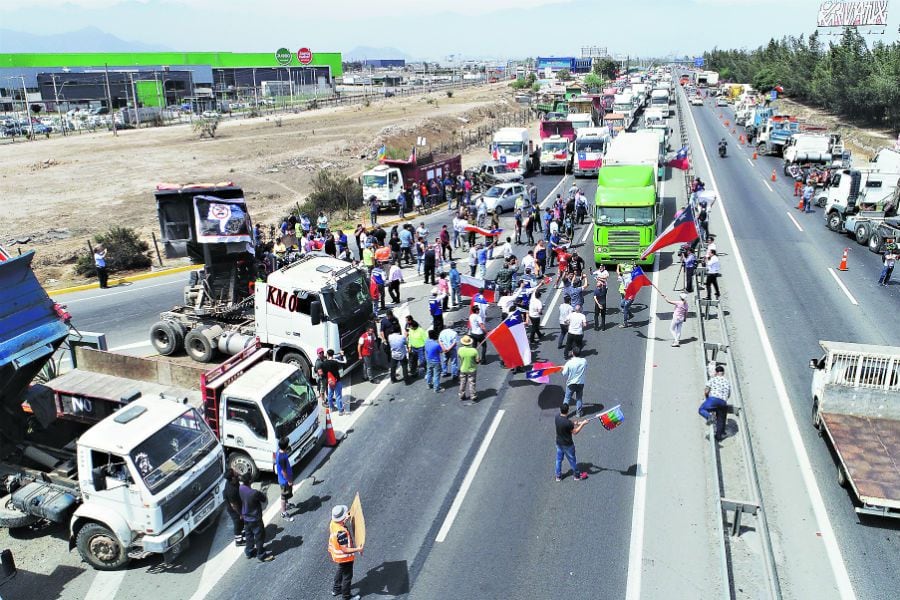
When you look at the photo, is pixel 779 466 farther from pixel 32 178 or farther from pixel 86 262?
pixel 32 178

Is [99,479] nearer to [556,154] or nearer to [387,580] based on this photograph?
[387,580]

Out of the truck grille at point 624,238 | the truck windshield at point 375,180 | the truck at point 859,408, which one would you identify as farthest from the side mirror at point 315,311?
the truck windshield at point 375,180

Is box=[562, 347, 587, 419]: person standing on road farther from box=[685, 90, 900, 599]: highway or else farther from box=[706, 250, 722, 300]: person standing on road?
box=[706, 250, 722, 300]: person standing on road

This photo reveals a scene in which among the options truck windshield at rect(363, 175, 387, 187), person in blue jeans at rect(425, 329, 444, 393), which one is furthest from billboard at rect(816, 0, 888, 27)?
person in blue jeans at rect(425, 329, 444, 393)

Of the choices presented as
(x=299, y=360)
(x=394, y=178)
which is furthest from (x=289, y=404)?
(x=394, y=178)

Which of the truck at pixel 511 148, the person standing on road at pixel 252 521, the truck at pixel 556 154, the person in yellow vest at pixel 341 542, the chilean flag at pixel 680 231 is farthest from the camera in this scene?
the truck at pixel 556 154

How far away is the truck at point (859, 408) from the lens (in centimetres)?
1102

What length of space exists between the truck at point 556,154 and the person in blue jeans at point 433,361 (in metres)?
31.6

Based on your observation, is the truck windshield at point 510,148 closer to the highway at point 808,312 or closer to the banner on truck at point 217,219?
the highway at point 808,312

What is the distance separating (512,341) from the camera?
50.3 ft

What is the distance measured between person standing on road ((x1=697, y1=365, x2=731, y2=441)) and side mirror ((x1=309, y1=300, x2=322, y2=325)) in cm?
838

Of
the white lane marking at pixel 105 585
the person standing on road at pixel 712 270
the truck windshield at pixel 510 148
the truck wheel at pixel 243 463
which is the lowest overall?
the white lane marking at pixel 105 585

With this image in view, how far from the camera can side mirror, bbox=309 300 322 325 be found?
1508cm

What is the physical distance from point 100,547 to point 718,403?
11.0 metres
